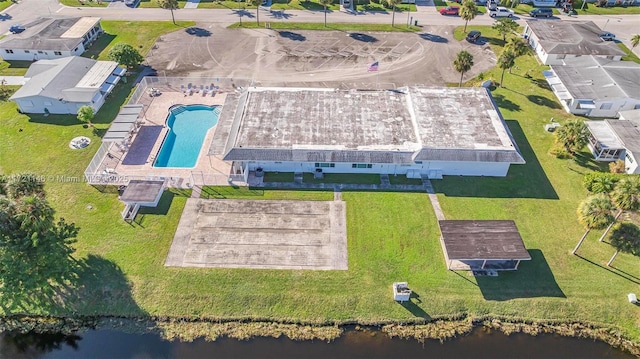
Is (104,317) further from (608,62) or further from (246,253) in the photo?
(608,62)

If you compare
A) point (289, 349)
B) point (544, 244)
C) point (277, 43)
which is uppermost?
point (277, 43)

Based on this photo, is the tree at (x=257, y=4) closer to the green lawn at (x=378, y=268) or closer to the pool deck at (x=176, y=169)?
the pool deck at (x=176, y=169)

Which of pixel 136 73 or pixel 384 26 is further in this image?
pixel 384 26

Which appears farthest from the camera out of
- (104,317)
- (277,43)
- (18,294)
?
(277,43)

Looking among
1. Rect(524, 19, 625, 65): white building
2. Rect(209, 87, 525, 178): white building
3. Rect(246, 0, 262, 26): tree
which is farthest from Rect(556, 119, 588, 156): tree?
Rect(246, 0, 262, 26): tree

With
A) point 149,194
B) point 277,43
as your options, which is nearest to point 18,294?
point 149,194

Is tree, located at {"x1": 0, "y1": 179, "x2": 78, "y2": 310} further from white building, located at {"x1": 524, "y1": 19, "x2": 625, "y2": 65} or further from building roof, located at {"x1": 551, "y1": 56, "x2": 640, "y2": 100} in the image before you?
white building, located at {"x1": 524, "y1": 19, "x2": 625, "y2": 65}
